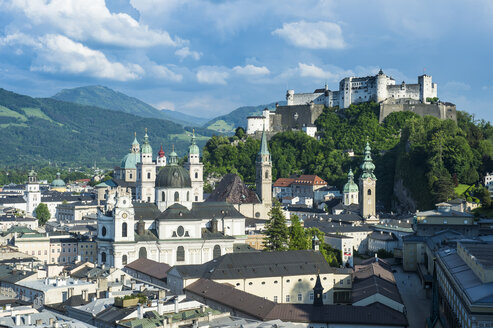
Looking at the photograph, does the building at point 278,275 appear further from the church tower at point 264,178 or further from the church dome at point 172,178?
the church tower at point 264,178

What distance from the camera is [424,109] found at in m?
135

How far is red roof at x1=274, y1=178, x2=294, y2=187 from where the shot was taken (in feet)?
438

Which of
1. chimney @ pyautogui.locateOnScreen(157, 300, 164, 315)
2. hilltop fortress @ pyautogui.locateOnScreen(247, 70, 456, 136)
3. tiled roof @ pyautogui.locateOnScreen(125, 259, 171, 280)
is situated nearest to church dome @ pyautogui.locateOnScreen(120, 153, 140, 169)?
hilltop fortress @ pyautogui.locateOnScreen(247, 70, 456, 136)

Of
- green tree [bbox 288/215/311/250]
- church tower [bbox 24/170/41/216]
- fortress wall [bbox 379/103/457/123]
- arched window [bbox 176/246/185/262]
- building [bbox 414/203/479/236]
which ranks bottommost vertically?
arched window [bbox 176/246/185/262]

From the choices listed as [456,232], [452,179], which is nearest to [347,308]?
[456,232]

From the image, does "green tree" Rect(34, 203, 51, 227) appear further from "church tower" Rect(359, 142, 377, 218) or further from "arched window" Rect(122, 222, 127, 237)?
"arched window" Rect(122, 222, 127, 237)

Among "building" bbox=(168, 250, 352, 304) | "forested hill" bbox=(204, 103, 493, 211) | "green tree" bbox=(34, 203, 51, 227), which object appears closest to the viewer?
"building" bbox=(168, 250, 352, 304)

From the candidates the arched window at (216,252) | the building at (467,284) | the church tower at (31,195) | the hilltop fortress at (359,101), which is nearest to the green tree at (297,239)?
the arched window at (216,252)

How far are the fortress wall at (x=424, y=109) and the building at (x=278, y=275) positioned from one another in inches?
3006

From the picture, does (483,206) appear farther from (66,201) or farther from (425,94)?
(66,201)

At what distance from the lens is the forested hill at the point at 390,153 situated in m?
106

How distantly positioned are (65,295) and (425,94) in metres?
97.0

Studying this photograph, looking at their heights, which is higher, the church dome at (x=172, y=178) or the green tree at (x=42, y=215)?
the church dome at (x=172, y=178)

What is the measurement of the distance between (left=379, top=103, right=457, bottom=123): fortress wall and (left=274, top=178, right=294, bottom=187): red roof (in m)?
19.0
